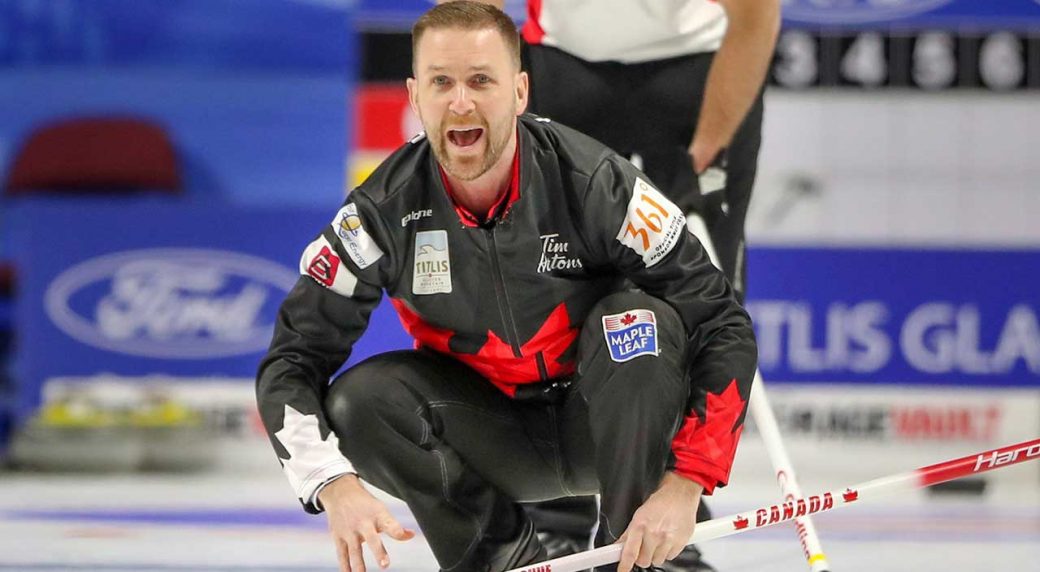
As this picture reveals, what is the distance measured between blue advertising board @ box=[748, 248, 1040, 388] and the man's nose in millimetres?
3846

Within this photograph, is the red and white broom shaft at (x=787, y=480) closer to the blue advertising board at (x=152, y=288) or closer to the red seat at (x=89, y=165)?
the blue advertising board at (x=152, y=288)

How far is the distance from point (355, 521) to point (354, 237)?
1.77 ft

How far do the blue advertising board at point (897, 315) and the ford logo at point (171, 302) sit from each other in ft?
7.04

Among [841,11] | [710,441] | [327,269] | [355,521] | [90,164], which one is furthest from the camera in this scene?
[90,164]

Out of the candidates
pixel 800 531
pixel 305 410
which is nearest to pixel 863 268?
pixel 800 531

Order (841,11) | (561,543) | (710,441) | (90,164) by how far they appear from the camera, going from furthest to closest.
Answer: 1. (90,164)
2. (841,11)
3. (561,543)
4. (710,441)

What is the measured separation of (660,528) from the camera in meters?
2.48

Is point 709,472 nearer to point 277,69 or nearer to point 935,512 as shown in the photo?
point 935,512

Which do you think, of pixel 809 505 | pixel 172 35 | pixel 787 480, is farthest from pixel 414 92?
pixel 172 35

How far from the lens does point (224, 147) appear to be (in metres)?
8.05

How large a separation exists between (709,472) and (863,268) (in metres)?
3.95

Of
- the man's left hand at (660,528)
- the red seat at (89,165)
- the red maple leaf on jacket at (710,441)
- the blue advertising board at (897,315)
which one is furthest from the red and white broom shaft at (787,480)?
the red seat at (89,165)

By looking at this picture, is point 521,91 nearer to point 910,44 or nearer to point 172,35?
point 910,44

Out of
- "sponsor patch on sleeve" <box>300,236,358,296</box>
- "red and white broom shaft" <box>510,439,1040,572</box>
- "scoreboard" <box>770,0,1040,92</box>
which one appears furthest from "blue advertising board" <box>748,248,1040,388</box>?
"sponsor patch on sleeve" <box>300,236,358,296</box>
